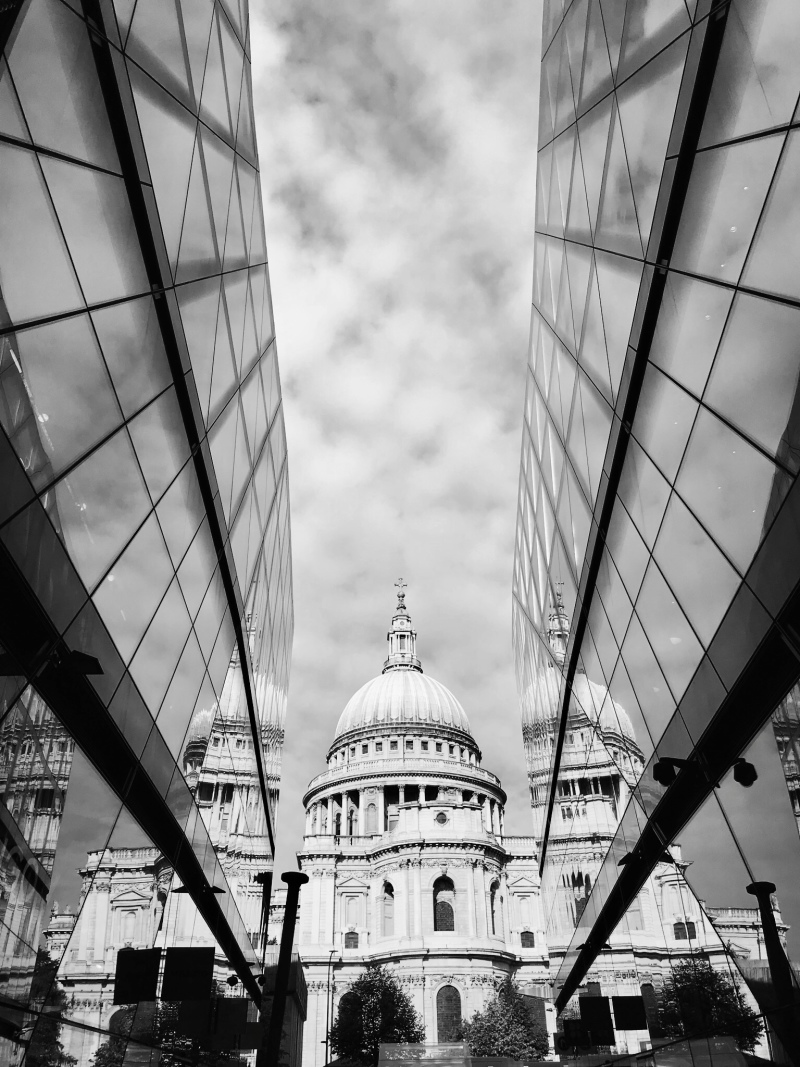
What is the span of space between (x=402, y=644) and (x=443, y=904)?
71287mm

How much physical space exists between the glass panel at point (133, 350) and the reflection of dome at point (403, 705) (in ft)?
385

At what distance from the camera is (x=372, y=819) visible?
10856 cm

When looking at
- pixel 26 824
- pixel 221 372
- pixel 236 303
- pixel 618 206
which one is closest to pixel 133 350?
pixel 221 372

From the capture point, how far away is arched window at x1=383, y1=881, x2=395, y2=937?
8600 cm

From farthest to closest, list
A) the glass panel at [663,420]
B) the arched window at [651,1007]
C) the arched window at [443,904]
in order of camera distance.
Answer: the arched window at [443,904], the arched window at [651,1007], the glass panel at [663,420]

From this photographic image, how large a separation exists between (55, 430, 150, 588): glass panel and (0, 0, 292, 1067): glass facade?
0.04m

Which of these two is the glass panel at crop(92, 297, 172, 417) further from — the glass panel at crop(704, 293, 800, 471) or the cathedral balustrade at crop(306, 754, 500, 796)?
the cathedral balustrade at crop(306, 754, 500, 796)

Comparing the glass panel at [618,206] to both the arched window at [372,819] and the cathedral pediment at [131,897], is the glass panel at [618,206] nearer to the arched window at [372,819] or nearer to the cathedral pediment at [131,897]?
the cathedral pediment at [131,897]

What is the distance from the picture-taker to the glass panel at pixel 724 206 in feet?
25.6

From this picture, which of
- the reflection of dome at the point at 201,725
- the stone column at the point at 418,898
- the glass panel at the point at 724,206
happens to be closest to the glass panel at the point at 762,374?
the glass panel at the point at 724,206

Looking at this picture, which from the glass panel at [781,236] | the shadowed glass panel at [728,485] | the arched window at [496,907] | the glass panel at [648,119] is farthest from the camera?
the arched window at [496,907]

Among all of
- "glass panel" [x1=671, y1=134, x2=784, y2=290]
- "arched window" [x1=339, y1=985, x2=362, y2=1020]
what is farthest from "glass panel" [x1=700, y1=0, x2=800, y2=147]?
"arched window" [x1=339, y1=985, x2=362, y2=1020]

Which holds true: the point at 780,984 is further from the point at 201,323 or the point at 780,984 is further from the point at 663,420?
the point at 201,323

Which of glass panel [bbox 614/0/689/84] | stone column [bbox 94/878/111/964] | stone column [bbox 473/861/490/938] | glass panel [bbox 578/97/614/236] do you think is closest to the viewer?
glass panel [bbox 614/0/689/84]
